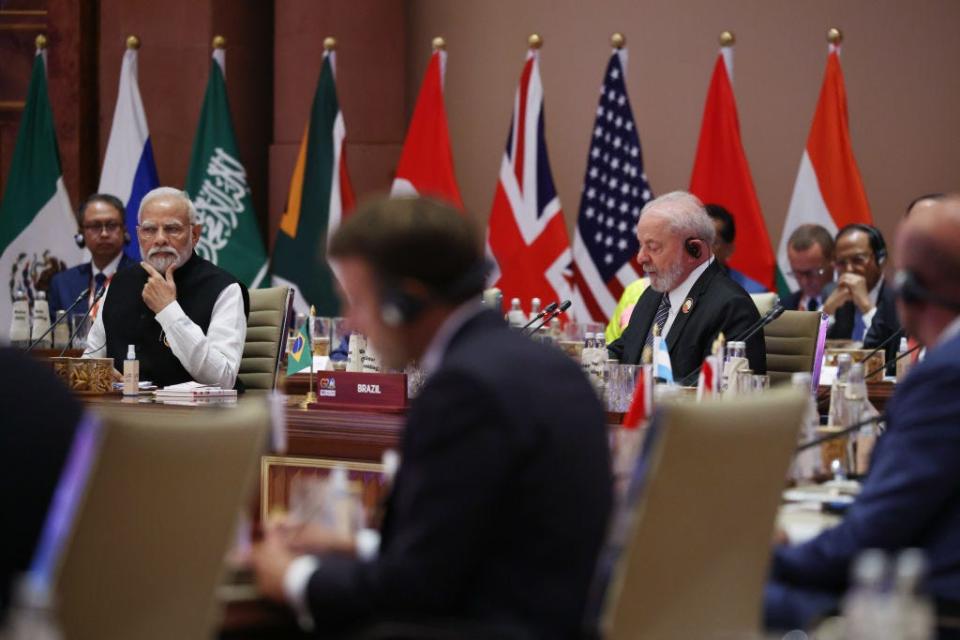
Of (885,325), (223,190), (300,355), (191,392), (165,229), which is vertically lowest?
(191,392)

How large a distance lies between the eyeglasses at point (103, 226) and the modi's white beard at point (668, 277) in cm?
293

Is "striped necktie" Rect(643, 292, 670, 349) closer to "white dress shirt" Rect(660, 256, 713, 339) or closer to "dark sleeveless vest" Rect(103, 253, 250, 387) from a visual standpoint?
"white dress shirt" Rect(660, 256, 713, 339)

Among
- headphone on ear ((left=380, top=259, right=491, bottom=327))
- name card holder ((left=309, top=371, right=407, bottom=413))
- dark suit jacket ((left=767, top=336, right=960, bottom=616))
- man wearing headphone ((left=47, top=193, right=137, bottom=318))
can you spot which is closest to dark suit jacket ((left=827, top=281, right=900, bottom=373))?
name card holder ((left=309, top=371, right=407, bottom=413))

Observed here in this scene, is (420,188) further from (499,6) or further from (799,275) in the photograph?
(799,275)

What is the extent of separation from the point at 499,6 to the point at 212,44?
1.80 metres

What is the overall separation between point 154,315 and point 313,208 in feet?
9.84

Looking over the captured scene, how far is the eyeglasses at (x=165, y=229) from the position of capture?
18.9 feet

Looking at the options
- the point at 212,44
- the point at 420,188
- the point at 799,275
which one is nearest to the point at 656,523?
the point at 799,275

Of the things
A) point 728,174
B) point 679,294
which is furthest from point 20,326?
point 728,174

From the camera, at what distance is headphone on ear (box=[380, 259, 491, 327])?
2.21m

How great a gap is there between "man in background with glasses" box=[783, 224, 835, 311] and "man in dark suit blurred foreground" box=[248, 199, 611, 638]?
18.2ft

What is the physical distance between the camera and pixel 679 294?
5.55 metres

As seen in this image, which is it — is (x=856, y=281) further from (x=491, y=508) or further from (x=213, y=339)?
(x=491, y=508)

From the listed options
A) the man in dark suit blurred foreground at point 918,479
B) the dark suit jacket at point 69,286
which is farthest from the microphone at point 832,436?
the dark suit jacket at point 69,286
